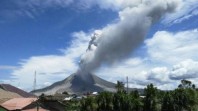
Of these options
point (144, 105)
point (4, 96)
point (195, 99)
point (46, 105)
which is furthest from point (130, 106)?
point (4, 96)

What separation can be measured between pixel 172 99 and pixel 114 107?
14.2 meters

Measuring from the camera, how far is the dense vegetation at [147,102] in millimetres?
82375

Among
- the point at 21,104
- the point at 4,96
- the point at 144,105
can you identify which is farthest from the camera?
the point at 4,96

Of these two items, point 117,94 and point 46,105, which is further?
point 46,105

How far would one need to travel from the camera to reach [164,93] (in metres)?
86.1

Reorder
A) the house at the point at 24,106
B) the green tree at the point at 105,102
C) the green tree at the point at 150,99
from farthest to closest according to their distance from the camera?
the house at the point at 24,106, the green tree at the point at 105,102, the green tree at the point at 150,99

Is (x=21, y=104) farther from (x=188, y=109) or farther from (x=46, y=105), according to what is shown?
(x=188, y=109)

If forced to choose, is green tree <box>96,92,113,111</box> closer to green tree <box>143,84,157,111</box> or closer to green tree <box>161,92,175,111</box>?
green tree <box>143,84,157,111</box>

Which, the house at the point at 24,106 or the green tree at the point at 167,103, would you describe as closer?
the green tree at the point at 167,103

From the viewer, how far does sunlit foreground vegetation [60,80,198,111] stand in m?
82.4

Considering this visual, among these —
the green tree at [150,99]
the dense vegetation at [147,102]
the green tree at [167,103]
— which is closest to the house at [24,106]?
the dense vegetation at [147,102]

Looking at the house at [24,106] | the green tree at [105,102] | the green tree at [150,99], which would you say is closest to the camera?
the green tree at [150,99]

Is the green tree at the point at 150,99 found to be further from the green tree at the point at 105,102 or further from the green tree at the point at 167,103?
the green tree at the point at 105,102

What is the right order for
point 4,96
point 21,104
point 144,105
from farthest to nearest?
point 4,96, point 21,104, point 144,105
